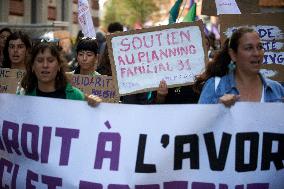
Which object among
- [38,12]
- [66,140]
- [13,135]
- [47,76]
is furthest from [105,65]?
[38,12]

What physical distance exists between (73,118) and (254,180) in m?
1.28

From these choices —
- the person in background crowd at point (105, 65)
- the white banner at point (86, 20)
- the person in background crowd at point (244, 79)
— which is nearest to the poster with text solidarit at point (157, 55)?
the person in background crowd at point (244, 79)

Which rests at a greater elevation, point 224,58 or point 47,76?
point 224,58

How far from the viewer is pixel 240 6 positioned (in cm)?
755

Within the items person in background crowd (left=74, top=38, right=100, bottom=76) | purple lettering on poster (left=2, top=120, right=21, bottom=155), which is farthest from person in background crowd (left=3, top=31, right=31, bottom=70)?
purple lettering on poster (left=2, top=120, right=21, bottom=155)

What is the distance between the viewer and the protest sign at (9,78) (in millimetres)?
7111

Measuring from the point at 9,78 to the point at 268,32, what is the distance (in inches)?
99.9

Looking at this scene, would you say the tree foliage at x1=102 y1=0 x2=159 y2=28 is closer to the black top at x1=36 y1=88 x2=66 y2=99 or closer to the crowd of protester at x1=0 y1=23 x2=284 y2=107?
the crowd of protester at x1=0 y1=23 x2=284 y2=107

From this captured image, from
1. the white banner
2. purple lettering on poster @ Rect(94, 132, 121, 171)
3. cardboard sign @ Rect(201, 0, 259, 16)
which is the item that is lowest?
purple lettering on poster @ Rect(94, 132, 121, 171)

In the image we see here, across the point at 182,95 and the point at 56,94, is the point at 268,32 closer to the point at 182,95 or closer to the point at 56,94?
the point at 182,95

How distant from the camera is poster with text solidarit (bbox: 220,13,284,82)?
6570 millimetres

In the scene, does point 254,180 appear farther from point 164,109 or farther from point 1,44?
point 1,44

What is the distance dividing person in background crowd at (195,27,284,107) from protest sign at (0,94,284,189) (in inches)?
5.6

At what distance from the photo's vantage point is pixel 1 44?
834 cm
